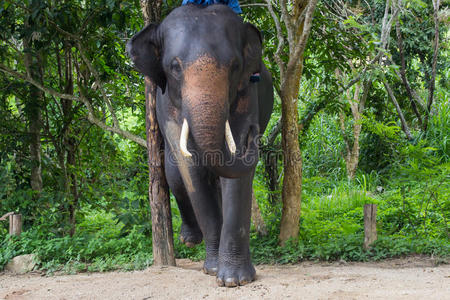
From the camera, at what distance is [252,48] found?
12.3 feet

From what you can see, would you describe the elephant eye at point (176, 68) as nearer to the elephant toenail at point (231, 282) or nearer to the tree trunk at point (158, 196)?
the tree trunk at point (158, 196)

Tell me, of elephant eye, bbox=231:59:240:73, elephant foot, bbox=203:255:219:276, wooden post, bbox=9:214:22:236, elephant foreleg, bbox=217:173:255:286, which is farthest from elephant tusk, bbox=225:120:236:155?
wooden post, bbox=9:214:22:236

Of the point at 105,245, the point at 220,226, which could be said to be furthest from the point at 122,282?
the point at 105,245

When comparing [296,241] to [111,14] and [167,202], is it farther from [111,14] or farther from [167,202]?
[111,14]

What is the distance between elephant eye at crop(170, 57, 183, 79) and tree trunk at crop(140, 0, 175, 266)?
0.93 m

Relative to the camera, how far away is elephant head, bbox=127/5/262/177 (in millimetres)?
3217

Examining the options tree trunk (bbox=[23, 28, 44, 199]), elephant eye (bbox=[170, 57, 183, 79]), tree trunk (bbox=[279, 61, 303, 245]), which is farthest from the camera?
tree trunk (bbox=[23, 28, 44, 199])

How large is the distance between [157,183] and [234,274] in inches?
47.7

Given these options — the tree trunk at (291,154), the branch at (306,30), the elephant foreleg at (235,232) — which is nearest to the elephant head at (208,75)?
the elephant foreleg at (235,232)

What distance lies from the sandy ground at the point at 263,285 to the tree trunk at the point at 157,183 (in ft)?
0.75

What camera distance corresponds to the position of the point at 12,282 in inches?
169

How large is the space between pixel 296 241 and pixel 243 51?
2.14 m

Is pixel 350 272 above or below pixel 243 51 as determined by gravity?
below

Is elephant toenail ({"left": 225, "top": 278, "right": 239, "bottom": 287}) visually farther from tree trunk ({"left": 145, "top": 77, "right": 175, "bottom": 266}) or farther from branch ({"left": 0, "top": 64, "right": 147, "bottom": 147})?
branch ({"left": 0, "top": 64, "right": 147, "bottom": 147})
